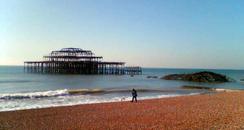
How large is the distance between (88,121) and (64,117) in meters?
1.64

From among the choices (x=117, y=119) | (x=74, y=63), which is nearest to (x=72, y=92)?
(x=117, y=119)

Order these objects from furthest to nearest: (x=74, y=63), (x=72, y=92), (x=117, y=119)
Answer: (x=74, y=63)
(x=72, y=92)
(x=117, y=119)

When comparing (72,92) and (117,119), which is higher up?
(117,119)

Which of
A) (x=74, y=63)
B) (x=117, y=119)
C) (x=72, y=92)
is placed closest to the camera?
(x=117, y=119)

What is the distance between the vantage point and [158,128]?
11.6 meters

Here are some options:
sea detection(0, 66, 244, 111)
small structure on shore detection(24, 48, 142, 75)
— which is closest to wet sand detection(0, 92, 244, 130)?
sea detection(0, 66, 244, 111)

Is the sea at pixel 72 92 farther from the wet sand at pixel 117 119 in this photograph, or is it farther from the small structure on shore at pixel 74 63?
the small structure on shore at pixel 74 63

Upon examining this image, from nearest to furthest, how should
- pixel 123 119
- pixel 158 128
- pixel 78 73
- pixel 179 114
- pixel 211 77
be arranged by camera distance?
pixel 158 128 → pixel 123 119 → pixel 179 114 → pixel 211 77 → pixel 78 73

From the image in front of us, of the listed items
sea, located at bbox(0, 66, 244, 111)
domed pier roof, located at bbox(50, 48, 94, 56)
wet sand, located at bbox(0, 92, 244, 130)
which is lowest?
sea, located at bbox(0, 66, 244, 111)

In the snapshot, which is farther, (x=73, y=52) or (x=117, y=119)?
(x=73, y=52)

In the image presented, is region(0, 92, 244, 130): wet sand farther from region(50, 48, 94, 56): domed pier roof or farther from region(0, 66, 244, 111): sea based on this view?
region(50, 48, 94, 56): domed pier roof

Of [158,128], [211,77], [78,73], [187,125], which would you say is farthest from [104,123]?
[78,73]

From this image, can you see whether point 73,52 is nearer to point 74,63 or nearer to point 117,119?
point 74,63

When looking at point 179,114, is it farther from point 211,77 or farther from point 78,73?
point 78,73
